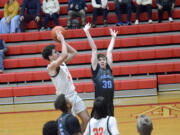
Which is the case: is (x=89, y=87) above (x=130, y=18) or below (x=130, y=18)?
below

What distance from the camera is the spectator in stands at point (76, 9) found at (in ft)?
43.6

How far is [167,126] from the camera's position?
8102 mm

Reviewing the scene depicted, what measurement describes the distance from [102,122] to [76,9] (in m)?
8.93

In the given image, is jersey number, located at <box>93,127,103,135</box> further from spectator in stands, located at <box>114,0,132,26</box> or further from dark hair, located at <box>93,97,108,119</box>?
spectator in stands, located at <box>114,0,132,26</box>

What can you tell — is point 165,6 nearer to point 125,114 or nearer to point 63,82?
point 125,114

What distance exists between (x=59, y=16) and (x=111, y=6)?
1738 millimetres

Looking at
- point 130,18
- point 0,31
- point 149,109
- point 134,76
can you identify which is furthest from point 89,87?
point 0,31

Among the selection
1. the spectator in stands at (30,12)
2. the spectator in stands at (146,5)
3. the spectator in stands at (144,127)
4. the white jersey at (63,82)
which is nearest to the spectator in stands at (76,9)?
the spectator in stands at (30,12)

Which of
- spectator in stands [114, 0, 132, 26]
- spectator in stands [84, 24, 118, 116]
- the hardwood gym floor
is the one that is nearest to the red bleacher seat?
the hardwood gym floor

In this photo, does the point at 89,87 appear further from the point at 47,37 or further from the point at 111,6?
the point at 111,6

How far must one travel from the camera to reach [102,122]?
15.5 ft

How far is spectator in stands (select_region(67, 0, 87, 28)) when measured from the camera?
13.3m

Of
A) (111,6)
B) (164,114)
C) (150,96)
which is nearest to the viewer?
(164,114)

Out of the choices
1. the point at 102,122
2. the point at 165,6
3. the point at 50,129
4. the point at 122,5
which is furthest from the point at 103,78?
the point at 122,5
